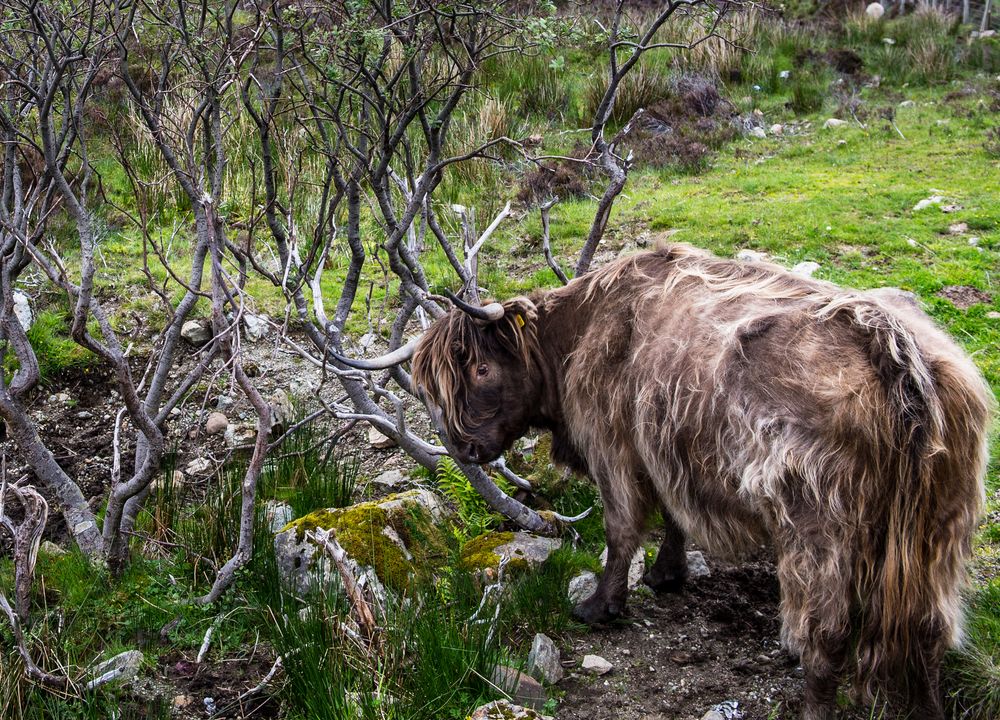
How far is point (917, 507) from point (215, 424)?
4.39 m

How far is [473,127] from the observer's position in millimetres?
9586

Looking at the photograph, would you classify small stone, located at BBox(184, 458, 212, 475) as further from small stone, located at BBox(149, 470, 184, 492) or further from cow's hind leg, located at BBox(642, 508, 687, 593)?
cow's hind leg, located at BBox(642, 508, 687, 593)

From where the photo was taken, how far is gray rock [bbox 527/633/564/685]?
352 centimetres

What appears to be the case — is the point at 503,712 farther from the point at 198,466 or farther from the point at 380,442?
the point at 198,466

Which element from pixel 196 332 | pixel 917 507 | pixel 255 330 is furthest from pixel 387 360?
pixel 196 332

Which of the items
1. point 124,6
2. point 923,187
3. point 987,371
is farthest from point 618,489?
point 923,187

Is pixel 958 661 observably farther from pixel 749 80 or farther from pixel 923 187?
pixel 749 80

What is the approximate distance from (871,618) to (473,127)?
7606mm

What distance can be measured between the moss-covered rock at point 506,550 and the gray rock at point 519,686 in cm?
77

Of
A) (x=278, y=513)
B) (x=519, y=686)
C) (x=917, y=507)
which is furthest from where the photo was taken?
(x=278, y=513)

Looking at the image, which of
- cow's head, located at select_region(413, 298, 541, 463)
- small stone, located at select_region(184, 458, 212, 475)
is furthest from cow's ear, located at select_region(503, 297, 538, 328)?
small stone, located at select_region(184, 458, 212, 475)

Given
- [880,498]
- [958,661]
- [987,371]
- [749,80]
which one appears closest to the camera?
[880,498]

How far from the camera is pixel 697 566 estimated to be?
437 centimetres

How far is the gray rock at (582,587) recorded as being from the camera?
4.16 meters
